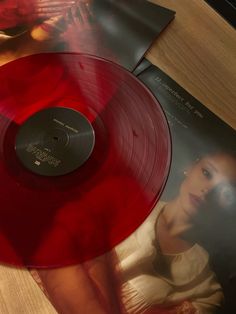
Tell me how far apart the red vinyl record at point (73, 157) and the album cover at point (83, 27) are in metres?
0.03

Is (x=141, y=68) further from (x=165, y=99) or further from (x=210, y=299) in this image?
(x=210, y=299)

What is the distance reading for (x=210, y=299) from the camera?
45 centimetres

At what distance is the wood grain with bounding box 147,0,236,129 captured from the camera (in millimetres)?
597

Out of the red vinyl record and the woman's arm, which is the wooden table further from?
the woman's arm

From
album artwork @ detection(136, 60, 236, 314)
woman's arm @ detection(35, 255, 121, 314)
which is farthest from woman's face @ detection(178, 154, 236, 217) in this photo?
woman's arm @ detection(35, 255, 121, 314)

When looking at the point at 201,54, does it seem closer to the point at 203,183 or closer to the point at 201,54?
the point at 201,54

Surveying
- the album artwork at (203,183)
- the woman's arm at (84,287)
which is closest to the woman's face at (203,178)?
the album artwork at (203,183)

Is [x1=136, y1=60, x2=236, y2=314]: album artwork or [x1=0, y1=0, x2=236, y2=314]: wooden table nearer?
[x1=136, y1=60, x2=236, y2=314]: album artwork

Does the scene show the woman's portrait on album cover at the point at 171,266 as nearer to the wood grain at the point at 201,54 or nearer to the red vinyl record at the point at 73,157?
the red vinyl record at the point at 73,157

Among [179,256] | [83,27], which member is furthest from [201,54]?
[179,256]

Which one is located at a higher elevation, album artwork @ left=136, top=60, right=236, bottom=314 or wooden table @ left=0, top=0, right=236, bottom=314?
wooden table @ left=0, top=0, right=236, bottom=314

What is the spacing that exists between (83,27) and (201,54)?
19 centimetres

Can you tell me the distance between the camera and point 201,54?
64cm

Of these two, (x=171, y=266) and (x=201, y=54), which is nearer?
(x=171, y=266)
